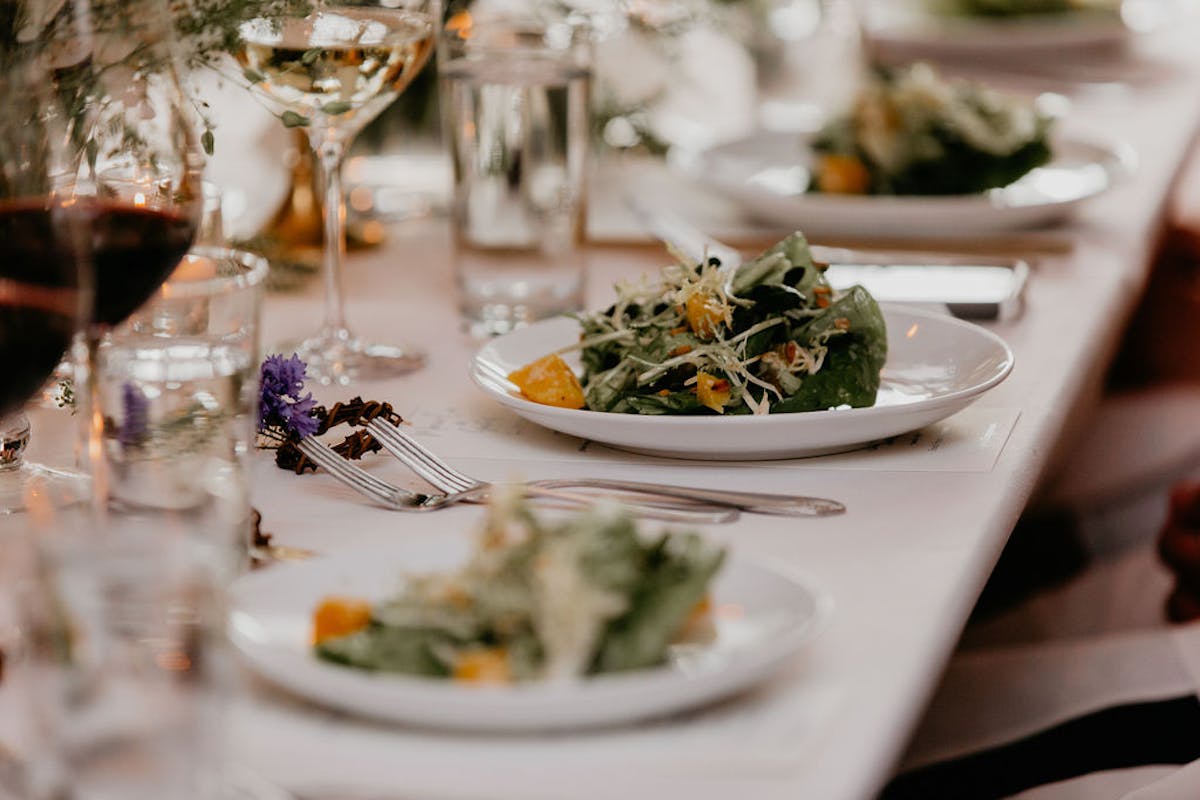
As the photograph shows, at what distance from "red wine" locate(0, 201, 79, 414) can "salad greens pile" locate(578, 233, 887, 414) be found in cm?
41

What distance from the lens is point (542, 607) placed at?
2.16ft

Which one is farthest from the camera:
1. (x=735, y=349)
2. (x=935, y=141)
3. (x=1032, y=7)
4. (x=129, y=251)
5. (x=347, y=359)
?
(x=1032, y=7)

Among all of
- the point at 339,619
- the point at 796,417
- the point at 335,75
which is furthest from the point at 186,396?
the point at 335,75

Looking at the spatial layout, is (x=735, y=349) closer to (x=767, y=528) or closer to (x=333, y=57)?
(x=767, y=528)

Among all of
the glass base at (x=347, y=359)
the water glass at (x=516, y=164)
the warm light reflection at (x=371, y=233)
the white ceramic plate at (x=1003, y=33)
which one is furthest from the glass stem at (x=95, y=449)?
the white ceramic plate at (x=1003, y=33)

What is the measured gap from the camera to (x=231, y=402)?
2.77 ft

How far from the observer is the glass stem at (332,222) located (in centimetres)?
134

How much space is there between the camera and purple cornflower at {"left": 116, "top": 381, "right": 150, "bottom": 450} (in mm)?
790

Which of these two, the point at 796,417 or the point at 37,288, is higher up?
the point at 37,288

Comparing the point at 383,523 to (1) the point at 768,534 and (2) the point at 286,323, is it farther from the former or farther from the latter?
(2) the point at 286,323

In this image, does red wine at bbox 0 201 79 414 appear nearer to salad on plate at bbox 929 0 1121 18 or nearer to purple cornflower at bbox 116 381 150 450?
purple cornflower at bbox 116 381 150 450

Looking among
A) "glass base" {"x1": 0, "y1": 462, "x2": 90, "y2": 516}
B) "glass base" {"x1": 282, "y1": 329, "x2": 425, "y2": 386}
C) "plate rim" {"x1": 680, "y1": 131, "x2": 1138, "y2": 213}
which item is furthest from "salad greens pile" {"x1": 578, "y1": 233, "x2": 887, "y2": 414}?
"plate rim" {"x1": 680, "y1": 131, "x2": 1138, "y2": 213}

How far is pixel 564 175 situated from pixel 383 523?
607 mm

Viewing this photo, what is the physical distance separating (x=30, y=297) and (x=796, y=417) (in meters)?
Answer: 0.47
